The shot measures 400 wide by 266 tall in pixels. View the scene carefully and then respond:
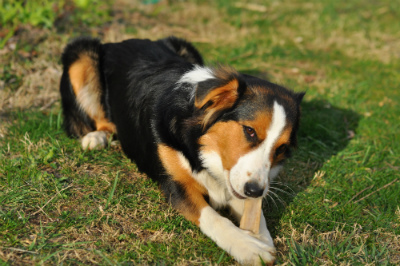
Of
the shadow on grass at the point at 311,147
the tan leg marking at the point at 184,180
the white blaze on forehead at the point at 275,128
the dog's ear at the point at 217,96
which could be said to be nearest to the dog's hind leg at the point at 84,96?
the tan leg marking at the point at 184,180

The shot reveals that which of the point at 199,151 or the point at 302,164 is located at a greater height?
the point at 199,151

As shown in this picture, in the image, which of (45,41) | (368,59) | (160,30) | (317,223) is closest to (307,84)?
(368,59)

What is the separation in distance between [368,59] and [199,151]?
17.5 ft

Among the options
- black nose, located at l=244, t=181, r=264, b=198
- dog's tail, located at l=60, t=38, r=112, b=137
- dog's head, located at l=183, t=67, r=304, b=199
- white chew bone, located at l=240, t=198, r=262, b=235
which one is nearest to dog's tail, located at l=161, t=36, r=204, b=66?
dog's tail, located at l=60, t=38, r=112, b=137

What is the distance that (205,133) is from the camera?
10.2 feet

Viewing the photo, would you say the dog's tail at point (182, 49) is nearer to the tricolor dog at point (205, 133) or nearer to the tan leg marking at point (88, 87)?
the tricolor dog at point (205, 133)

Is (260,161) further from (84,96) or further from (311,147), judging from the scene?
(84,96)

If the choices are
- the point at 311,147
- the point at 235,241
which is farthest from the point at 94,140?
the point at 311,147

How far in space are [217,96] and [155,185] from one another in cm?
105

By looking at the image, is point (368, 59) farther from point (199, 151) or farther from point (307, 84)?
point (199, 151)

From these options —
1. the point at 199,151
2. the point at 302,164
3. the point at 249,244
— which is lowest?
the point at 302,164

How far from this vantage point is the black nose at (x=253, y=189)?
2.78 meters

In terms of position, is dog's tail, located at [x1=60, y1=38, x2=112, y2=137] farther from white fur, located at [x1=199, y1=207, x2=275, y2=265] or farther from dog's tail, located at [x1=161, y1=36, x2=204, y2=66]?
white fur, located at [x1=199, y1=207, x2=275, y2=265]

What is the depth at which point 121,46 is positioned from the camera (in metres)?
4.43
